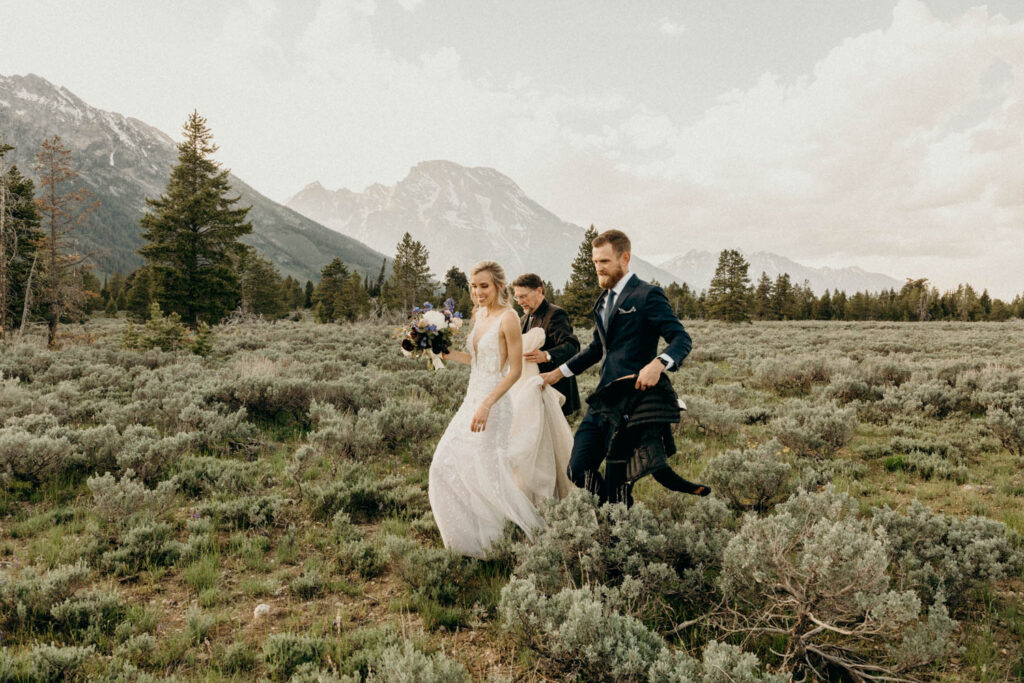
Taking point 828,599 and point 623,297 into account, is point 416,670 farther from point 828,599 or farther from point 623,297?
point 623,297

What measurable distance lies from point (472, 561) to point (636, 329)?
2441 millimetres

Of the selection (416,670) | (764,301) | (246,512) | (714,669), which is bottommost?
(246,512)

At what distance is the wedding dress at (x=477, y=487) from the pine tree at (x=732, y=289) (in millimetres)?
46812

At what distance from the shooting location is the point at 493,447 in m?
4.61

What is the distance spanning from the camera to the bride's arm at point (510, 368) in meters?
4.47

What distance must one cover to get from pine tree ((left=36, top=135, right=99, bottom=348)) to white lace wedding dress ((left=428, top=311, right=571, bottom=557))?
21516 millimetres

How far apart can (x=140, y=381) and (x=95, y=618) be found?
810cm

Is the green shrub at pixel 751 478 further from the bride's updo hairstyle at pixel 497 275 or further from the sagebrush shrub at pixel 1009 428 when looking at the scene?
the sagebrush shrub at pixel 1009 428

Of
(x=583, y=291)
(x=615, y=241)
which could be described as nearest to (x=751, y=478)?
(x=615, y=241)

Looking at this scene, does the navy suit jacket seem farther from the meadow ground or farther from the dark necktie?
the meadow ground

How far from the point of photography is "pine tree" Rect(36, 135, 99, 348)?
18562 millimetres

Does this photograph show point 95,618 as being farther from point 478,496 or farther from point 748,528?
point 748,528

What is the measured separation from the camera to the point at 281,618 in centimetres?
366

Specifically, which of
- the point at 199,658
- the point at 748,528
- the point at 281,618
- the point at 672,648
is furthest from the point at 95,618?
the point at 748,528
